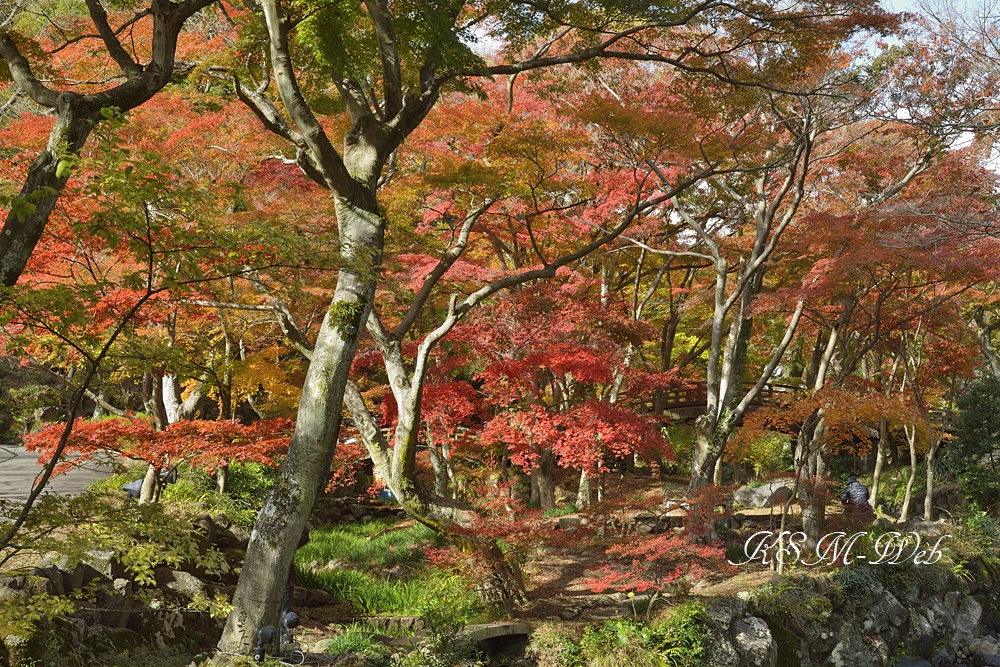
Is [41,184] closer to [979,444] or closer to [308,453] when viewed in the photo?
[308,453]

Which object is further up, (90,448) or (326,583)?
(90,448)

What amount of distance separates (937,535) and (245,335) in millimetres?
12323

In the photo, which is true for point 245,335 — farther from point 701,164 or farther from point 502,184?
point 701,164

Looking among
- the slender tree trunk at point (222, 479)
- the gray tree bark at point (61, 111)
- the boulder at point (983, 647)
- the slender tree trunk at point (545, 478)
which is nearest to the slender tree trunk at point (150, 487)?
→ the slender tree trunk at point (222, 479)

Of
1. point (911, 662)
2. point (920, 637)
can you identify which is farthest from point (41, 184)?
point (920, 637)

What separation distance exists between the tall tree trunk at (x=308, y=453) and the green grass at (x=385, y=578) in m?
3.36

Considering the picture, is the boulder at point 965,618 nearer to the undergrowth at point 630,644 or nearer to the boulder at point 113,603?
the undergrowth at point 630,644

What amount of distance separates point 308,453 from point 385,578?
4.84 meters

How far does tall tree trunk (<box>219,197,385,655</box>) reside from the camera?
514cm

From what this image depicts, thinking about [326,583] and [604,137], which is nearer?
[326,583]

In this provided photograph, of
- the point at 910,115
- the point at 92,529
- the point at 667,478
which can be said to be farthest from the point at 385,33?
the point at 667,478

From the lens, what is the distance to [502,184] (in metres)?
8.98

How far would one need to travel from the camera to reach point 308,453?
5.39 m

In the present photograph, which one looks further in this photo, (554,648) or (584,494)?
(584,494)
